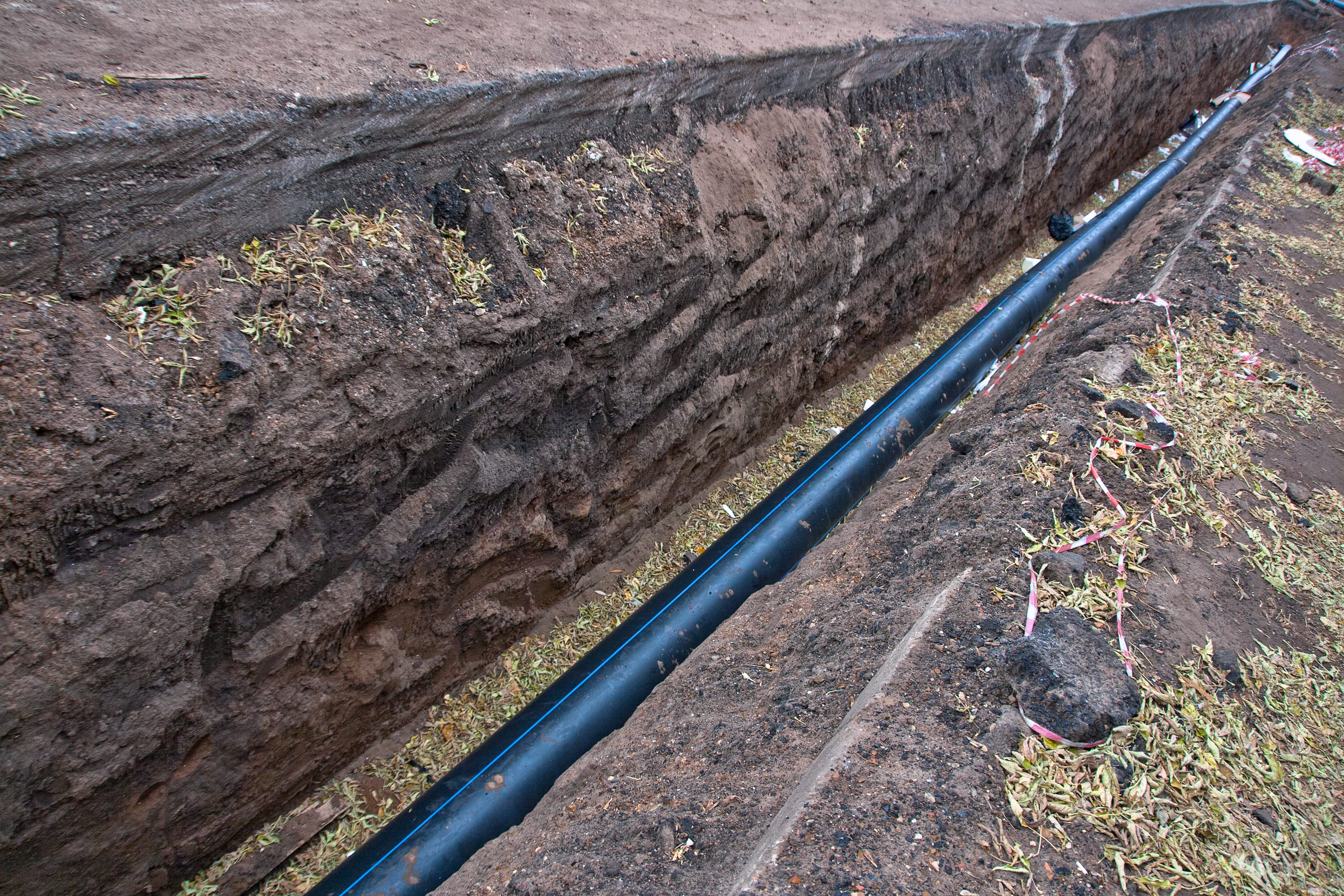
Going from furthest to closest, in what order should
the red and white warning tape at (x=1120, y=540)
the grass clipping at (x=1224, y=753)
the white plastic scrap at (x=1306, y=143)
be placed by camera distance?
the white plastic scrap at (x=1306, y=143) → the red and white warning tape at (x=1120, y=540) → the grass clipping at (x=1224, y=753)

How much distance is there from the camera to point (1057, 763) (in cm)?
176

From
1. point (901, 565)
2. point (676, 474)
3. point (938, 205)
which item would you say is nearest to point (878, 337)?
point (938, 205)

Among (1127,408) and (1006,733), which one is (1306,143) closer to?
(1127,408)

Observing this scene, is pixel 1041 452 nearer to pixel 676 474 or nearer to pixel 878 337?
pixel 676 474

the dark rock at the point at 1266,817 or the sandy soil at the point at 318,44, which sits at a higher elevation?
the sandy soil at the point at 318,44

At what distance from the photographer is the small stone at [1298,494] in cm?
292

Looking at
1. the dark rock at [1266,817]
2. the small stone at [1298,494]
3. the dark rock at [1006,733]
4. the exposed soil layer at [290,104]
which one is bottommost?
the dark rock at [1266,817]

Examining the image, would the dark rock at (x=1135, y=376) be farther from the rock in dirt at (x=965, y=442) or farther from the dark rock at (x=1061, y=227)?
the dark rock at (x=1061, y=227)

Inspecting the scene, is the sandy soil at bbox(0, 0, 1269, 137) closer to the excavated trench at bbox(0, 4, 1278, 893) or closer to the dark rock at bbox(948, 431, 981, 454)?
the excavated trench at bbox(0, 4, 1278, 893)

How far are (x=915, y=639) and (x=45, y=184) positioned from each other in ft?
8.47

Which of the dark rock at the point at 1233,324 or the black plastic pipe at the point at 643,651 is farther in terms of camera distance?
the dark rock at the point at 1233,324

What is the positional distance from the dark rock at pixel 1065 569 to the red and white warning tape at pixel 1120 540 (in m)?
0.04

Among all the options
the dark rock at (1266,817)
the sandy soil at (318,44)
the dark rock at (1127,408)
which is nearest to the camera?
the dark rock at (1266,817)

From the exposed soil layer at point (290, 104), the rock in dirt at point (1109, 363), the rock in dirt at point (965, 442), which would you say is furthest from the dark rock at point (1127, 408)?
the exposed soil layer at point (290, 104)
